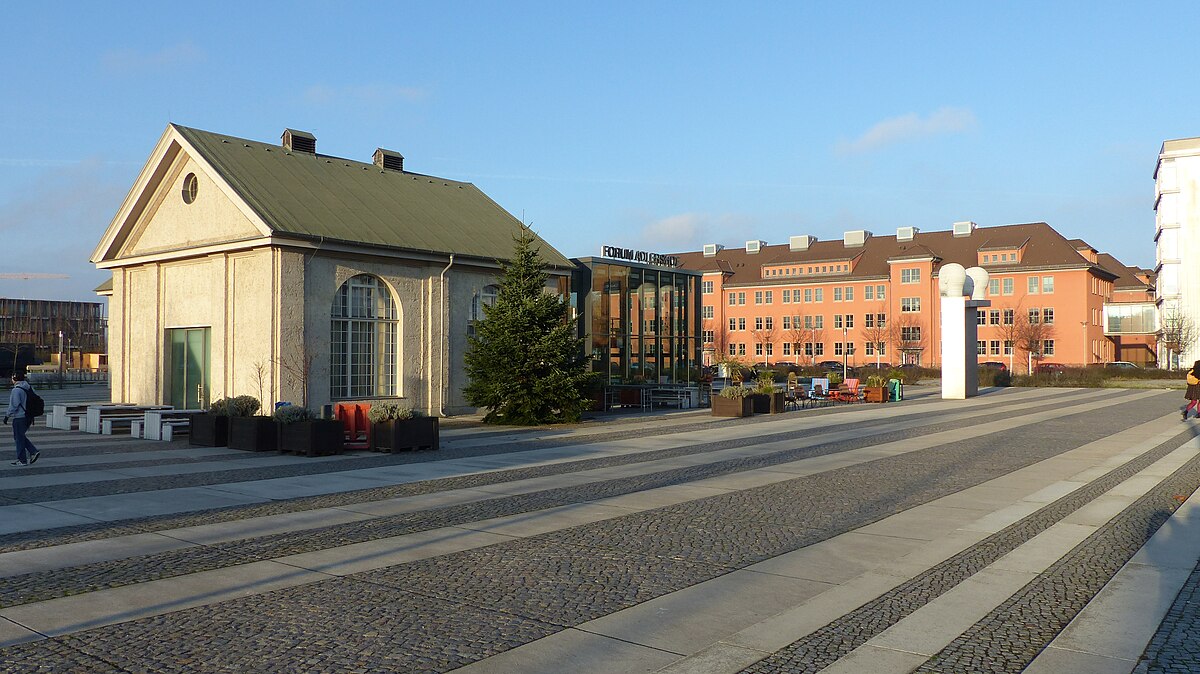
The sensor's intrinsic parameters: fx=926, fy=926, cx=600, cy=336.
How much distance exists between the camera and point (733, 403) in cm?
2798

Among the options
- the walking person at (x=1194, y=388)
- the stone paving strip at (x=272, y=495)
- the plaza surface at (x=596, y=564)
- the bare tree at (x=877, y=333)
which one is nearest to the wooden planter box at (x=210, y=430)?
the plaza surface at (x=596, y=564)

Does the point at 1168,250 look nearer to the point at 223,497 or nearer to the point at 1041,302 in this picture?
the point at 1041,302

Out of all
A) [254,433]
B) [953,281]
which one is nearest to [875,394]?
[953,281]

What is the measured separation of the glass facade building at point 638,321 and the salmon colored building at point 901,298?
150 feet

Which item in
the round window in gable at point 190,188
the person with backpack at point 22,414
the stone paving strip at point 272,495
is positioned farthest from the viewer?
the round window in gable at point 190,188

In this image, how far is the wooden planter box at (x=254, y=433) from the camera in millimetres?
17844

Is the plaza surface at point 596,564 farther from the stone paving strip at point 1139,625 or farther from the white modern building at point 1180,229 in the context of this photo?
the white modern building at point 1180,229

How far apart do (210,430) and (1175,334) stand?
7755cm

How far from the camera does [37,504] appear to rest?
37.4ft

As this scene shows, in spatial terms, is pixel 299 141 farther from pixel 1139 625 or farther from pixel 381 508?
pixel 1139 625

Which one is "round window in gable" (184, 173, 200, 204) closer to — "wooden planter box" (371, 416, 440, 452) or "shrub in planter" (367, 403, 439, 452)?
"shrub in planter" (367, 403, 439, 452)

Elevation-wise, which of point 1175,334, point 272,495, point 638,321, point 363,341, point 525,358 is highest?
point 1175,334

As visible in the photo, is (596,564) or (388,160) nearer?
(596,564)

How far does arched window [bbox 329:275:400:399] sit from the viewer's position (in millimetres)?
24734
